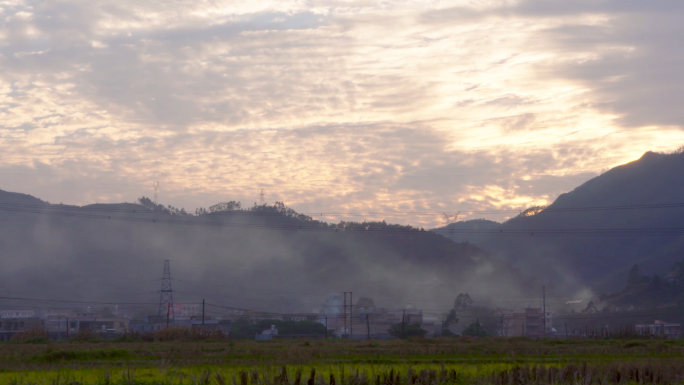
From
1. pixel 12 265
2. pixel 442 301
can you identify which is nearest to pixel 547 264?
pixel 442 301

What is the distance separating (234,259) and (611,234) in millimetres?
98567

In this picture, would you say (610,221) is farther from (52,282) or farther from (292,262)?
(52,282)

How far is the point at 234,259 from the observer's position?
168125mm

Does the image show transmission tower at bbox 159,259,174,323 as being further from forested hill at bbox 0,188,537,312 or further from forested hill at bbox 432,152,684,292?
forested hill at bbox 432,152,684,292

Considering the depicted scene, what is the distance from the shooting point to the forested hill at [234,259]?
144m

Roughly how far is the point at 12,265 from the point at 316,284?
7441 cm

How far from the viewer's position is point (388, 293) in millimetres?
140750

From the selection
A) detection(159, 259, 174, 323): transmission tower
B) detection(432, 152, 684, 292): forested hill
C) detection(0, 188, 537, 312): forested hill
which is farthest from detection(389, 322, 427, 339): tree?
detection(432, 152, 684, 292): forested hill

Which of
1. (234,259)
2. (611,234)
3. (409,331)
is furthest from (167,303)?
(611,234)

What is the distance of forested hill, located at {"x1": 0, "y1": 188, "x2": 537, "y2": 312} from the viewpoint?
144 meters

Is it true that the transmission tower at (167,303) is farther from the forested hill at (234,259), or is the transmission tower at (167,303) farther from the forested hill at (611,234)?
the forested hill at (611,234)

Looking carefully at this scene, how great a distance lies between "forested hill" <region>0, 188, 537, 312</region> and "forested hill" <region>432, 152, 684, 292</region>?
17.8m

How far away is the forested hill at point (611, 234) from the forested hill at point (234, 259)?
1777 cm

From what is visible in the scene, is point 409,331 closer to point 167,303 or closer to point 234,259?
point 167,303
